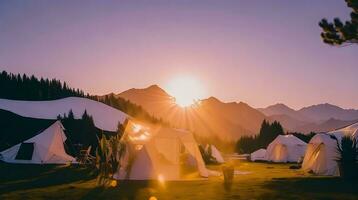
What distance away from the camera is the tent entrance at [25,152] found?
37406 millimetres

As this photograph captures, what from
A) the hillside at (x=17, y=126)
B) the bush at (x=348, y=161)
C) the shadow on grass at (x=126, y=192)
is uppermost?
the hillside at (x=17, y=126)

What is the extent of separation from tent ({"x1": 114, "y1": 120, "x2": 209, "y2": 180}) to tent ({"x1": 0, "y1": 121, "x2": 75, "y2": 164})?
1362 cm

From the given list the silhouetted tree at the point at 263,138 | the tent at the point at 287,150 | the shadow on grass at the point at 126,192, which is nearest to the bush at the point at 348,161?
the shadow on grass at the point at 126,192

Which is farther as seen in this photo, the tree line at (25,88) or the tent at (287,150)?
the tree line at (25,88)

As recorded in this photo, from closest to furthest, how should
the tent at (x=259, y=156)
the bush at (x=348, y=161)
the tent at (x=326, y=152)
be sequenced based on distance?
the bush at (x=348, y=161), the tent at (x=326, y=152), the tent at (x=259, y=156)

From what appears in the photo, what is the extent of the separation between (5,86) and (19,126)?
27776 mm

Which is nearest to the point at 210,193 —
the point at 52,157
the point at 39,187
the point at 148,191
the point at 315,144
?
the point at 148,191

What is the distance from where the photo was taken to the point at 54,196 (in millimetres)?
17078

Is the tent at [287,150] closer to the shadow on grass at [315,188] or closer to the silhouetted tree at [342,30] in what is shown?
the shadow on grass at [315,188]

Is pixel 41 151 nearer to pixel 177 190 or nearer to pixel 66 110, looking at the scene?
pixel 66 110

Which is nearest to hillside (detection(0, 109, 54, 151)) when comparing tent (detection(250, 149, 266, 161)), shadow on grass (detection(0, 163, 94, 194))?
shadow on grass (detection(0, 163, 94, 194))

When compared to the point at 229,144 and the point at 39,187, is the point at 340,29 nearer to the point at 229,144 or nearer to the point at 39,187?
the point at 39,187

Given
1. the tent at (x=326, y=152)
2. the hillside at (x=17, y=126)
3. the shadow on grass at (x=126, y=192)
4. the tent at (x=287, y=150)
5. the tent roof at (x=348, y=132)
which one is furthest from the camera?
the hillside at (x=17, y=126)

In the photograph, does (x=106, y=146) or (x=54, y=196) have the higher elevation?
(x=106, y=146)
